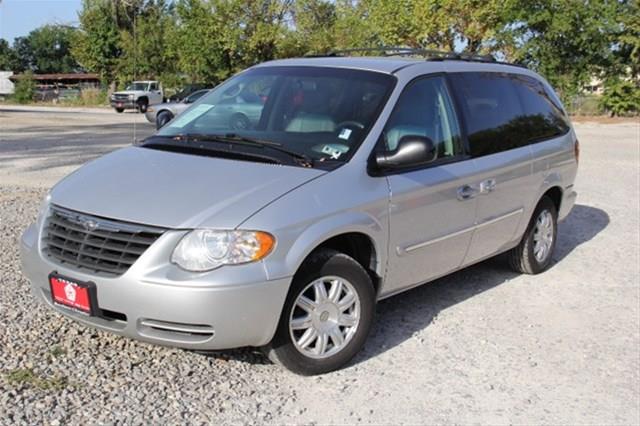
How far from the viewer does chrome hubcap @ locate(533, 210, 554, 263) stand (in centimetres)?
625

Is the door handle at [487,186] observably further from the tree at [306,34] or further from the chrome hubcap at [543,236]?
the tree at [306,34]

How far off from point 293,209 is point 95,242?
1.04 meters

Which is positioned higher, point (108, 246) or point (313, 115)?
point (313, 115)

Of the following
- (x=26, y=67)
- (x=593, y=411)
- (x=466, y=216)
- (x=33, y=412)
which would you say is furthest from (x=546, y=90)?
(x=26, y=67)

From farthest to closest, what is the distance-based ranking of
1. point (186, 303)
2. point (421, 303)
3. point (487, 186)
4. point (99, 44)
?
1. point (99, 44)
2. point (421, 303)
3. point (487, 186)
4. point (186, 303)

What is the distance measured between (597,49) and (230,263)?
3054 centimetres

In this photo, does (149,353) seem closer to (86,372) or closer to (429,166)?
(86,372)

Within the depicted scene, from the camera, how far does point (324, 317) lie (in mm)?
3949

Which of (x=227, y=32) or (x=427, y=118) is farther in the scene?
(x=227, y=32)

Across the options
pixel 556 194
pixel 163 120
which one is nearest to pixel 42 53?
pixel 163 120

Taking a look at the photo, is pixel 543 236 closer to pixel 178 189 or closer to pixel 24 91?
pixel 178 189

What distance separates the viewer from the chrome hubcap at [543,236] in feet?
20.5

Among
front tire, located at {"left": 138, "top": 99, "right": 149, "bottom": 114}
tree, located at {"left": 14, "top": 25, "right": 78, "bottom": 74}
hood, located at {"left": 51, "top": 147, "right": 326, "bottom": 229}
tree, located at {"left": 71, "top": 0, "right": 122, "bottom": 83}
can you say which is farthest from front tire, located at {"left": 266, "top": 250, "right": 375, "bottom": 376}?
tree, located at {"left": 14, "top": 25, "right": 78, "bottom": 74}

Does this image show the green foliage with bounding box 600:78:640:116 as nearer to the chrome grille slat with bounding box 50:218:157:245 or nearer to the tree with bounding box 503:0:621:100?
the tree with bounding box 503:0:621:100
